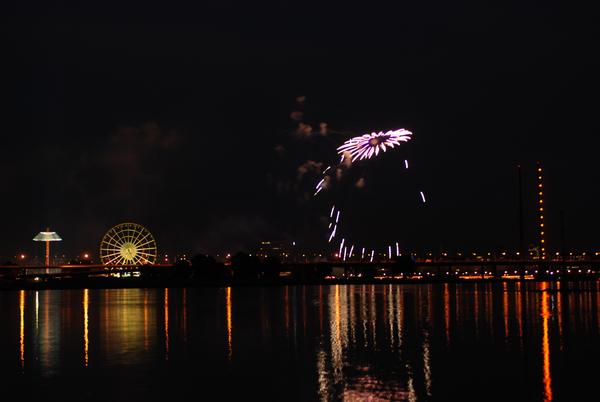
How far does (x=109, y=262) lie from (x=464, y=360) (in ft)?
374

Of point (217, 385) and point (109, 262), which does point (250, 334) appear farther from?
point (109, 262)

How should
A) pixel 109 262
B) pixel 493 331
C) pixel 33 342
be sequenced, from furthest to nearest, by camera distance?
pixel 109 262, pixel 493 331, pixel 33 342

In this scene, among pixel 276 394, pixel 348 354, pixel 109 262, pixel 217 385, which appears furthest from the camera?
pixel 109 262

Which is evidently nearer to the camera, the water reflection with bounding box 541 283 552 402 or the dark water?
the water reflection with bounding box 541 283 552 402

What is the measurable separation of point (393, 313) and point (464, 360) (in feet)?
78.5

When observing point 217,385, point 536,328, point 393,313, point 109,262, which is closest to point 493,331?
point 536,328

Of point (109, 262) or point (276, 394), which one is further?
point (109, 262)

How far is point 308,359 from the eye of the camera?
25828 millimetres

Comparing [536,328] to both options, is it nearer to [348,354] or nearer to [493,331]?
[493,331]

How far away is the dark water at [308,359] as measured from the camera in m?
19.7

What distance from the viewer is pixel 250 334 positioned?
35.0m

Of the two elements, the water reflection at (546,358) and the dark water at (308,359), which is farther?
the dark water at (308,359)

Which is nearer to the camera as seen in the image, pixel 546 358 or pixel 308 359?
pixel 546 358

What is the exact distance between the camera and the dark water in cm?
1973
